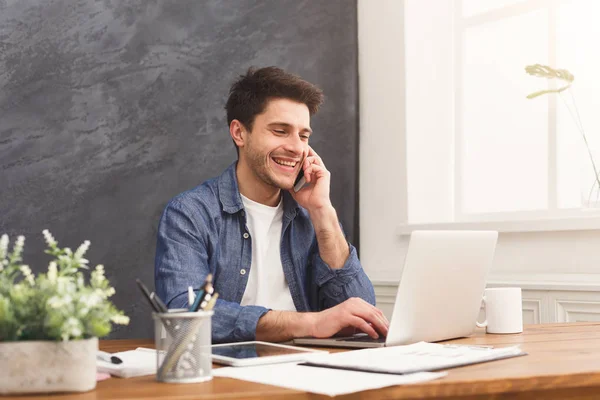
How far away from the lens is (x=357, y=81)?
3881 mm

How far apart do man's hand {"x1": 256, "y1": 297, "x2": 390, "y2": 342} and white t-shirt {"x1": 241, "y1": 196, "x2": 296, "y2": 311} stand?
1.43ft

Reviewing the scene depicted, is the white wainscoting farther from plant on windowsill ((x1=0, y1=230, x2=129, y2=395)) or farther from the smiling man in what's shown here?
plant on windowsill ((x1=0, y1=230, x2=129, y2=395))

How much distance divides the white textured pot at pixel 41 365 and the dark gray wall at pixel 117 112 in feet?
6.49

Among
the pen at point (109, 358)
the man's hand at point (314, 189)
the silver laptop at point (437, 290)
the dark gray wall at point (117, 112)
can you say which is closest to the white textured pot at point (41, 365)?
the pen at point (109, 358)

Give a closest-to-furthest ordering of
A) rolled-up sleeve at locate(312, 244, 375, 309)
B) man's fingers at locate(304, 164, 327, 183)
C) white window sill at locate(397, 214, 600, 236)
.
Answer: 1. rolled-up sleeve at locate(312, 244, 375, 309)
2. man's fingers at locate(304, 164, 327, 183)
3. white window sill at locate(397, 214, 600, 236)

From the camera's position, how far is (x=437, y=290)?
66.6 inches

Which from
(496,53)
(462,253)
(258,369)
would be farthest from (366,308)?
(496,53)

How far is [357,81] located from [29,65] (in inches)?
61.3

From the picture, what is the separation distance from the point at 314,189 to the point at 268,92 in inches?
13.9

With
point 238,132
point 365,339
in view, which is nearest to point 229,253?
point 238,132

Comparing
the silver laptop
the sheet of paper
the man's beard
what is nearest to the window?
the man's beard

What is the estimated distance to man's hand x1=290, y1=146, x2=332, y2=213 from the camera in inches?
92.6

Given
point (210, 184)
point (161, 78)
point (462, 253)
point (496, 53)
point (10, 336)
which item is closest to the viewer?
point (10, 336)

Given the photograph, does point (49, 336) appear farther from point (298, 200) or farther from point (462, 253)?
point (298, 200)
